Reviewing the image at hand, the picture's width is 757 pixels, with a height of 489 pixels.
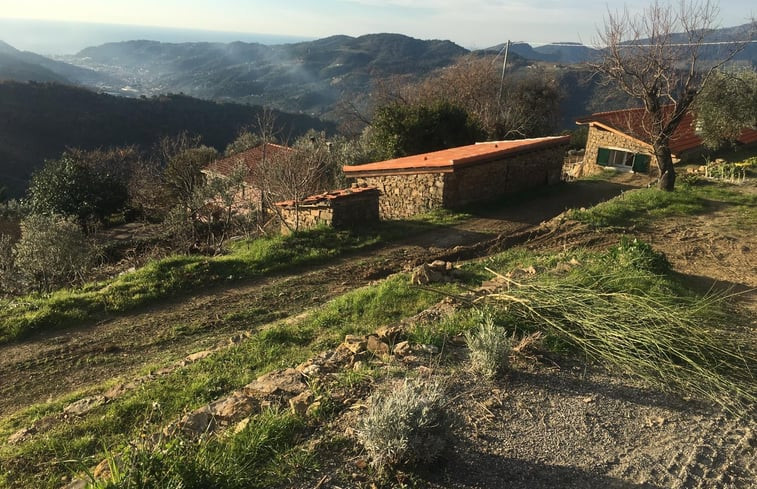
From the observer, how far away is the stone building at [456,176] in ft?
41.3

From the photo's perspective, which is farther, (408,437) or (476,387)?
(476,387)

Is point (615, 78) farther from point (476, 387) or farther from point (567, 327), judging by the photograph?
point (476, 387)

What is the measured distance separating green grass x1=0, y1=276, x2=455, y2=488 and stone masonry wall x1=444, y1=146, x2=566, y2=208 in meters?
6.15

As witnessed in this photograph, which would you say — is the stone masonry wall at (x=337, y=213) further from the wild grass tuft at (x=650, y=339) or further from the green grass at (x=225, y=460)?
the green grass at (x=225, y=460)

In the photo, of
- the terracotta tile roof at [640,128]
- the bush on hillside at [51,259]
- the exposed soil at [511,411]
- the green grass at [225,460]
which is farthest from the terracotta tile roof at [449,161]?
the green grass at [225,460]

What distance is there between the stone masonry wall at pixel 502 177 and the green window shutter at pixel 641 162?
7467 millimetres

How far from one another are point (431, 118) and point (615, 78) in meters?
8.45

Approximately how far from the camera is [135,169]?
2428 cm

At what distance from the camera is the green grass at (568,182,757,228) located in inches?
416

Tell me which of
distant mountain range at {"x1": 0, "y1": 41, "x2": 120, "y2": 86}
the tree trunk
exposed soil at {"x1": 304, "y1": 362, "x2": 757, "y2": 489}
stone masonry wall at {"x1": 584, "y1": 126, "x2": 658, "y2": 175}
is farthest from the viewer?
distant mountain range at {"x1": 0, "y1": 41, "x2": 120, "y2": 86}

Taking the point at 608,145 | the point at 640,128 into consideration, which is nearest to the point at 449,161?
the point at 640,128

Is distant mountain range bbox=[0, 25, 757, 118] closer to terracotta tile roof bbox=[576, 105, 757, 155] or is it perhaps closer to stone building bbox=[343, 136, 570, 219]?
terracotta tile roof bbox=[576, 105, 757, 155]

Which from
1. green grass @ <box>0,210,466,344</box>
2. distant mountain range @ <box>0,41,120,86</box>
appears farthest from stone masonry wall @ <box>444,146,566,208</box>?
distant mountain range @ <box>0,41,120,86</box>

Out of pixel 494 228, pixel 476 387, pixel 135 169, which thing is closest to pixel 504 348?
pixel 476 387
